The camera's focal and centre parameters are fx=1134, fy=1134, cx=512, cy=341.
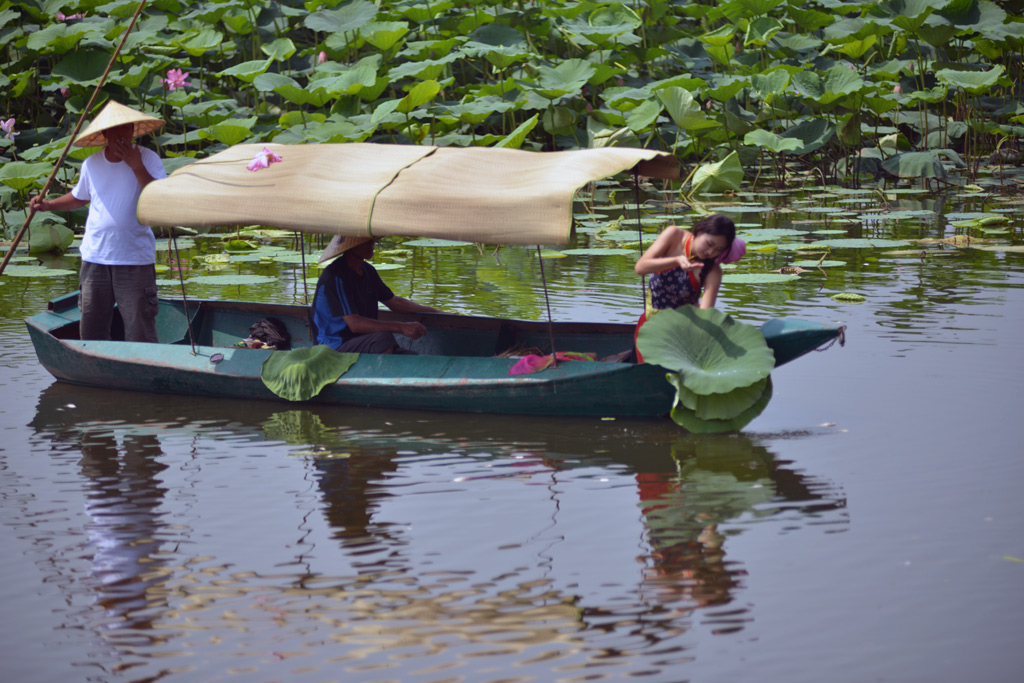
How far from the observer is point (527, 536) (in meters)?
3.91

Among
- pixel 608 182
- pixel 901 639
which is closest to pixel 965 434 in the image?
pixel 901 639

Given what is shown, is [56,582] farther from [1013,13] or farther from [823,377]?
[1013,13]

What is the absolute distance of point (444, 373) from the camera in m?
5.29

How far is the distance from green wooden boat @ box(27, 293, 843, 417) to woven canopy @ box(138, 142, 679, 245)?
2.21ft

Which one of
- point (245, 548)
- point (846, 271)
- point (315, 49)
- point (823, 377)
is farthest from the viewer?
point (315, 49)

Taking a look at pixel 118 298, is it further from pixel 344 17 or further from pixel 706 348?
pixel 344 17

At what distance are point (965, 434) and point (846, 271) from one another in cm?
382

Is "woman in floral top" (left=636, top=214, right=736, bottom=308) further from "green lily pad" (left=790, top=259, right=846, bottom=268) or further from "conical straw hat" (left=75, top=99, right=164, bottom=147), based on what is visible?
"green lily pad" (left=790, top=259, right=846, bottom=268)

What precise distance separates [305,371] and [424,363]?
584 millimetres

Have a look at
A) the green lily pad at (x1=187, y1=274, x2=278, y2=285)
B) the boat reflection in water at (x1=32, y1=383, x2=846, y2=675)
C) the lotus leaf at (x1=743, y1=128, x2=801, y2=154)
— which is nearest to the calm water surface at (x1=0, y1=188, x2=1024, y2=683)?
the boat reflection in water at (x1=32, y1=383, x2=846, y2=675)

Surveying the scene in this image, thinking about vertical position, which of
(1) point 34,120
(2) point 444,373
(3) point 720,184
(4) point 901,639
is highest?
(1) point 34,120

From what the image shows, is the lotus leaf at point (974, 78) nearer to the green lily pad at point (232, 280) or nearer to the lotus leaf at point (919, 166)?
the lotus leaf at point (919, 166)

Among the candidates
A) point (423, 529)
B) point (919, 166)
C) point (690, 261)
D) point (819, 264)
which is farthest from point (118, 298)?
point (919, 166)

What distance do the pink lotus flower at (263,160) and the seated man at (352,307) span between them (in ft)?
1.60
